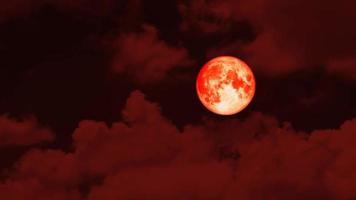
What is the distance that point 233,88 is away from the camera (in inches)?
1319

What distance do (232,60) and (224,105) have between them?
1.23 metres

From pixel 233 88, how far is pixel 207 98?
2.68ft

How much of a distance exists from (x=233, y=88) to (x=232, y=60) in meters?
0.85

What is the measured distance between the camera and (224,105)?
3362 cm

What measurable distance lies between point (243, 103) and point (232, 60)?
1186mm

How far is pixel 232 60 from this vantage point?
33938 millimetres

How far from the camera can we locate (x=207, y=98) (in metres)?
33.9

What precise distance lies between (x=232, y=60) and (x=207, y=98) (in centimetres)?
119

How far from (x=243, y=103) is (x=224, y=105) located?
0.50 meters

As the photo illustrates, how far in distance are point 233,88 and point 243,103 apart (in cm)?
49
